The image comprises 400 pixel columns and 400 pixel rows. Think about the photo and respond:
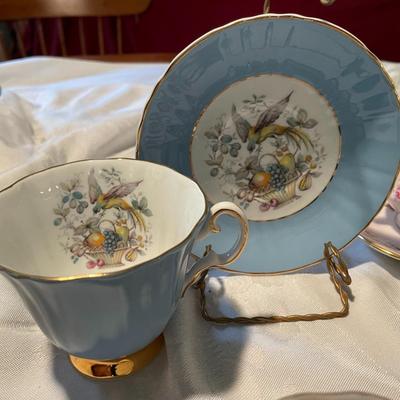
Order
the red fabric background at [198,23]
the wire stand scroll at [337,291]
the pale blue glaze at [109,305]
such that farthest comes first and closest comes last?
the red fabric background at [198,23] < the wire stand scroll at [337,291] < the pale blue glaze at [109,305]

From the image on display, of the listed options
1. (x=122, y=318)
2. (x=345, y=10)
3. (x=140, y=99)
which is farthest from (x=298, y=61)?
(x=345, y=10)

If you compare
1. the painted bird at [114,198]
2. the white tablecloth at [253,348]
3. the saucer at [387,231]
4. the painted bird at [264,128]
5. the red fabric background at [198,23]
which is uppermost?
the painted bird at [264,128]

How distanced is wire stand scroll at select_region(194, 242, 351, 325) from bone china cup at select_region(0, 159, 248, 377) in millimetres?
54

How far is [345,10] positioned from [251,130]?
3.78 feet

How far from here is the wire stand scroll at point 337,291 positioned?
0.44 m

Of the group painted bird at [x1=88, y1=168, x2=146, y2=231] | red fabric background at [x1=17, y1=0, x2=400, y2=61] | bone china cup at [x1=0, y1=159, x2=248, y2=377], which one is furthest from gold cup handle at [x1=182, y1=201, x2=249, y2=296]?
red fabric background at [x1=17, y1=0, x2=400, y2=61]

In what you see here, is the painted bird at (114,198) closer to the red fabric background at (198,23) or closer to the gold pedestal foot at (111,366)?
the gold pedestal foot at (111,366)

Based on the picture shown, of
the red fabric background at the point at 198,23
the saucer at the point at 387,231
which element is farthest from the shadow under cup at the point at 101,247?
the red fabric background at the point at 198,23

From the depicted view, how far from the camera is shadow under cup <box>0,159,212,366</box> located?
33 cm

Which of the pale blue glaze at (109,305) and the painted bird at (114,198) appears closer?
the pale blue glaze at (109,305)

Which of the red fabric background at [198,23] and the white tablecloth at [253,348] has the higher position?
the white tablecloth at [253,348]

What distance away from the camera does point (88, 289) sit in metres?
0.32

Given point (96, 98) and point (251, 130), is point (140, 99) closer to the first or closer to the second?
point (96, 98)

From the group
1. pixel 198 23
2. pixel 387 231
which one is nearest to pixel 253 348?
pixel 387 231
